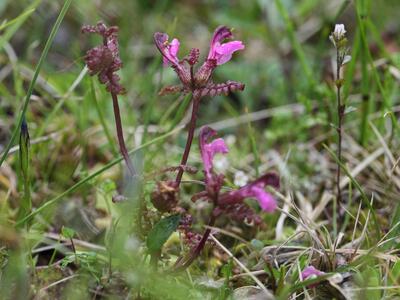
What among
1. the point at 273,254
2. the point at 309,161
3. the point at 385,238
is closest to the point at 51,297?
the point at 273,254

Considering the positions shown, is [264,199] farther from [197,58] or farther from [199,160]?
[199,160]

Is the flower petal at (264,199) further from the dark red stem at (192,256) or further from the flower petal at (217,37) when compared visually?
the flower petal at (217,37)

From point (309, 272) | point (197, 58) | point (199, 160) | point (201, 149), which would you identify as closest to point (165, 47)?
point (197, 58)

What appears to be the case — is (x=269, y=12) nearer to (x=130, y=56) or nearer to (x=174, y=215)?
(x=130, y=56)

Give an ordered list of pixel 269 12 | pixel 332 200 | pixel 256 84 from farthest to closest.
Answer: pixel 269 12, pixel 256 84, pixel 332 200

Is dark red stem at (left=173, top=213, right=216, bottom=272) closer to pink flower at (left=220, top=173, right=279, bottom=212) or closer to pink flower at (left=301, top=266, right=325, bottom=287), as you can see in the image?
pink flower at (left=220, top=173, right=279, bottom=212)

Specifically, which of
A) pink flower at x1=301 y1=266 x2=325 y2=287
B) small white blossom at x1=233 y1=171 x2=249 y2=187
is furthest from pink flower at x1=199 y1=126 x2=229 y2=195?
small white blossom at x1=233 y1=171 x2=249 y2=187
